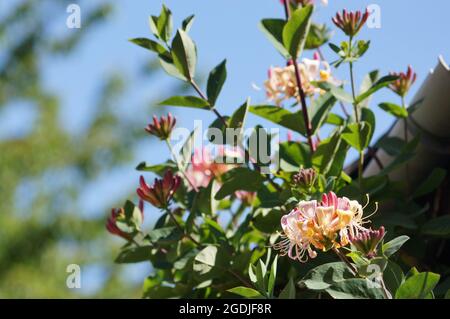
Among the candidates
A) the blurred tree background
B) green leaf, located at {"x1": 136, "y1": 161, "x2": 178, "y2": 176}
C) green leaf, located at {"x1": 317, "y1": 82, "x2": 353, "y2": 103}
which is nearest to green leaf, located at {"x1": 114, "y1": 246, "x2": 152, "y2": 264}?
green leaf, located at {"x1": 136, "y1": 161, "x2": 178, "y2": 176}

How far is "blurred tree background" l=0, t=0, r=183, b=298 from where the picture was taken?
8.31 meters

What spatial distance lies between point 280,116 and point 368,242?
0.44 metres

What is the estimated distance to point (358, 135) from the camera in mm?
1062

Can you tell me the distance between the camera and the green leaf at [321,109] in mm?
1115

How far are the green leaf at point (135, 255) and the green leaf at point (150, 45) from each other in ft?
0.96

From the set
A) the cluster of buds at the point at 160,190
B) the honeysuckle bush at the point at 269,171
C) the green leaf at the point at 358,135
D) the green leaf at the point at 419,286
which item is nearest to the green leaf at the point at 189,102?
the honeysuckle bush at the point at 269,171

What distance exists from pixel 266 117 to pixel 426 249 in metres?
0.33

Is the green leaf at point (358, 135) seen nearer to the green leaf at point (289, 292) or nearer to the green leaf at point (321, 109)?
the green leaf at point (321, 109)

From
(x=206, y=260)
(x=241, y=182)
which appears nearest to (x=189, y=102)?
(x=241, y=182)

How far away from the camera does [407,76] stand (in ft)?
4.09

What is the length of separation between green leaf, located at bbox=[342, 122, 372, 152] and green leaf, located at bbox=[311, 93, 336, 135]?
0.18ft
